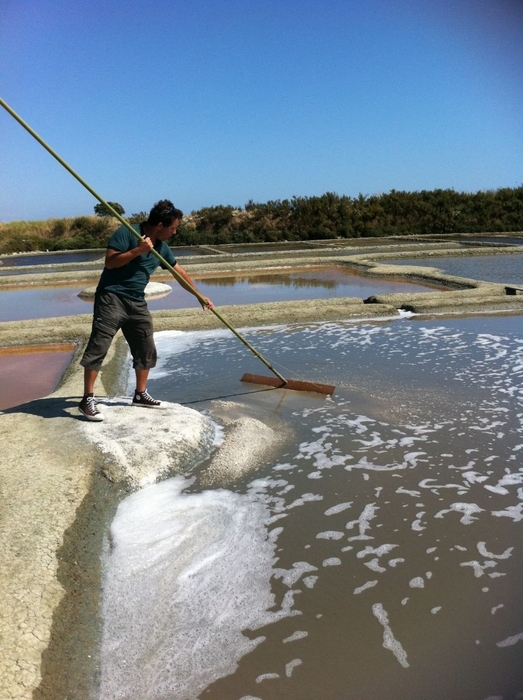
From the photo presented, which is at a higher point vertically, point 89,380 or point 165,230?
point 165,230

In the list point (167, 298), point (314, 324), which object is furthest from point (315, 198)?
point (314, 324)

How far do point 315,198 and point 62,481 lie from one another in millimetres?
24684

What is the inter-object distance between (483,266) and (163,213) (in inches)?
368

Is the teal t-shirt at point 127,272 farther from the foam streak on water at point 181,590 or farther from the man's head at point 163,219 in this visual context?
the foam streak on water at point 181,590

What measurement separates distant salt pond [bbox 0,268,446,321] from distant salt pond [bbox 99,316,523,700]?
4.77 m

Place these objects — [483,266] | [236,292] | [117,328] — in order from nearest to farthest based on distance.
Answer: [117,328]
[236,292]
[483,266]

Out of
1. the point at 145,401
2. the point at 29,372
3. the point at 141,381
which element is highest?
the point at 141,381

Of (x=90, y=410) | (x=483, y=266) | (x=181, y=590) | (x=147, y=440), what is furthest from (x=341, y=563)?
(x=483, y=266)

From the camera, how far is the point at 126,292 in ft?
10.00

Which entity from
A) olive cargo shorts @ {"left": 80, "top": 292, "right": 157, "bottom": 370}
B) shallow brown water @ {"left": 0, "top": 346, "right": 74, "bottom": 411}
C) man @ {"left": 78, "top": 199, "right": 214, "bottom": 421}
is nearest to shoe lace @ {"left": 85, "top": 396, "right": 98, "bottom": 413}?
man @ {"left": 78, "top": 199, "right": 214, "bottom": 421}

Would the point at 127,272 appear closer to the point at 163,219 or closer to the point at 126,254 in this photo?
the point at 126,254

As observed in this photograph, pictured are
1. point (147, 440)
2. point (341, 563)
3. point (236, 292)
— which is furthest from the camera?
point (236, 292)

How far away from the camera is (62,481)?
7.58 ft

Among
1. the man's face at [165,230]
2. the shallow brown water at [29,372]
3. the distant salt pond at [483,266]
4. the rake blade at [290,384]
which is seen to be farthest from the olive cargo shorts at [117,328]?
the distant salt pond at [483,266]
